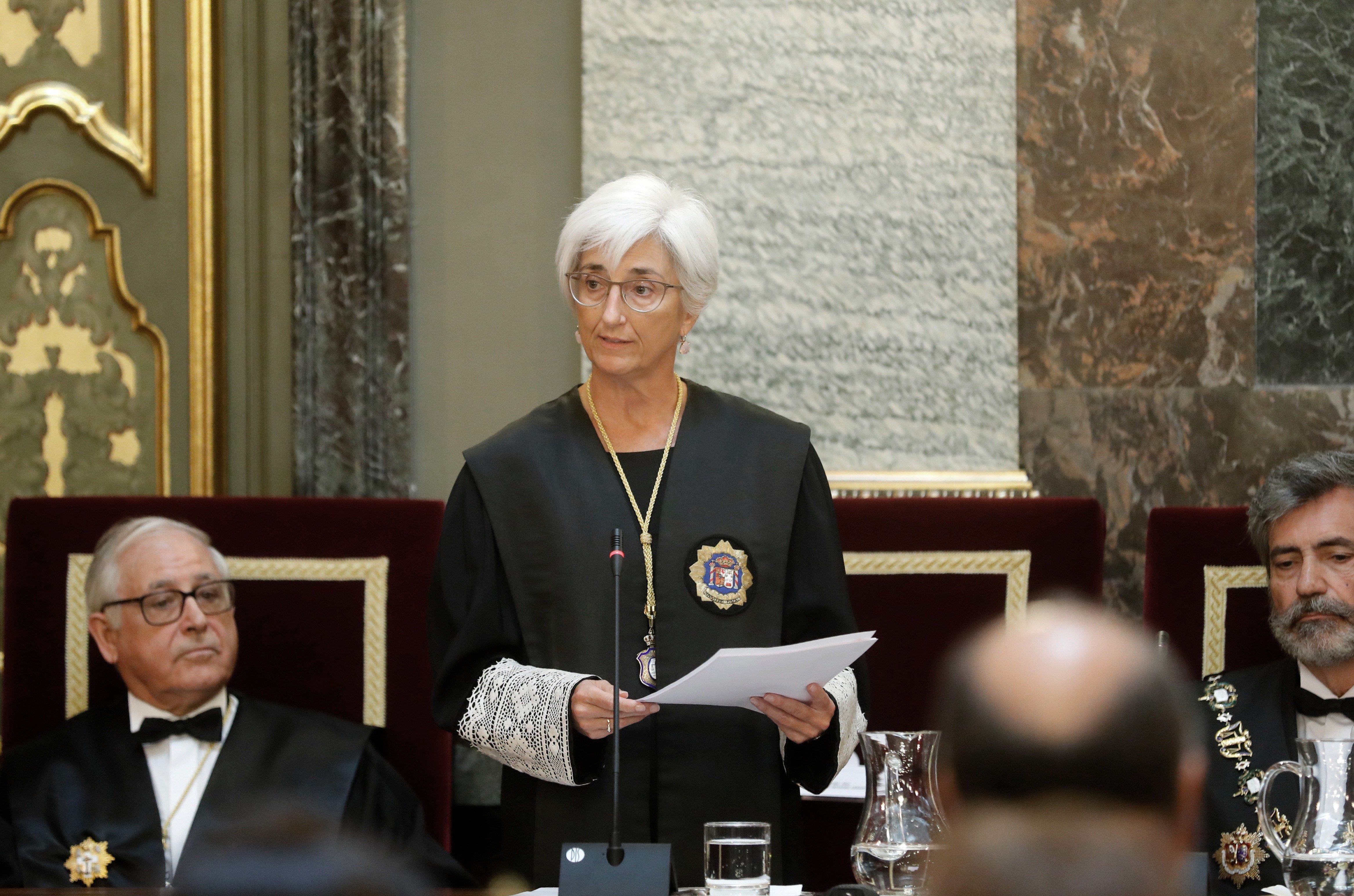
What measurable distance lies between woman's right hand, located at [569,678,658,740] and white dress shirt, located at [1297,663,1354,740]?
4.97ft

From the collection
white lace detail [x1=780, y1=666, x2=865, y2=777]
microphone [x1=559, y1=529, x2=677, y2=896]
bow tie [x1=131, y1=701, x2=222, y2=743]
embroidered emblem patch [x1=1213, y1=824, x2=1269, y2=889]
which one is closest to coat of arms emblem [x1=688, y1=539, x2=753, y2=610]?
white lace detail [x1=780, y1=666, x2=865, y2=777]

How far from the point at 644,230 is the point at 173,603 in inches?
58.3

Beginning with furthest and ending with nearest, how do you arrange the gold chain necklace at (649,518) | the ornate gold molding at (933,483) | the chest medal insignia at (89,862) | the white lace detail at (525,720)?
the ornate gold molding at (933,483) → the chest medal insignia at (89,862) → the gold chain necklace at (649,518) → the white lace detail at (525,720)

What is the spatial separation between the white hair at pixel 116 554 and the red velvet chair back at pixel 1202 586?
2.14m

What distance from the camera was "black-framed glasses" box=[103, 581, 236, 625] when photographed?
3355 mm

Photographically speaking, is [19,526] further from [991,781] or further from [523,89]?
[991,781]

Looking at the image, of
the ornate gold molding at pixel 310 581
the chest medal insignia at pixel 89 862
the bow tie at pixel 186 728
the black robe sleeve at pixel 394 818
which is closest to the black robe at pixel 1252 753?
the black robe sleeve at pixel 394 818

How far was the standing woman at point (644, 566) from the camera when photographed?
100 inches

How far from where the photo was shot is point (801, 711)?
2.36m

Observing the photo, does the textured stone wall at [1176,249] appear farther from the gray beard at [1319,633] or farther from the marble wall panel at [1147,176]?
the gray beard at [1319,633]

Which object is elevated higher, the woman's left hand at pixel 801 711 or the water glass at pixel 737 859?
the woman's left hand at pixel 801 711

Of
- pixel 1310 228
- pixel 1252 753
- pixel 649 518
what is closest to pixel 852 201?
pixel 1310 228

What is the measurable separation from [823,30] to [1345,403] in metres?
1.69

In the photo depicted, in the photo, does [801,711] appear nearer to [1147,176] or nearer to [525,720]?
[525,720]
